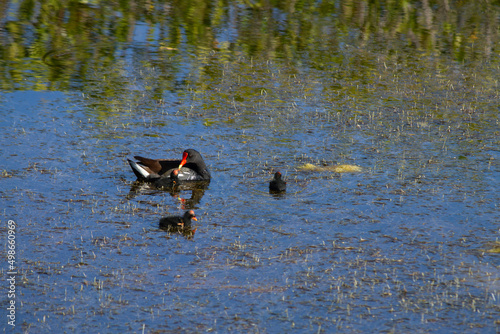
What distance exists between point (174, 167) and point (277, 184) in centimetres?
191

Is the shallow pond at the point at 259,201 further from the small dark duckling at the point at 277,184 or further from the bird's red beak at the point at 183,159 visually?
the bird's red beak at the point at 183,159

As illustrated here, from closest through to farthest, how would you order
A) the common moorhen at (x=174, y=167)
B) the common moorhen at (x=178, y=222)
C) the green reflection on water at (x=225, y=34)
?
the common moorhen at (x=178, y=222) < the common moorhen at (x=174, y=167) < the green reflection on water at (x=225, y=34)

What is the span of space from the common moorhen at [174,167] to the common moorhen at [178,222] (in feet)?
6.26

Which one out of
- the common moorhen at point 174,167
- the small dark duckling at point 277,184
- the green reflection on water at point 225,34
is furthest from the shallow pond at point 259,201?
the green reflection on water at point 225,34

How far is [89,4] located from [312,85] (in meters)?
9.72

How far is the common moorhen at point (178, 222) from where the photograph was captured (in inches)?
382

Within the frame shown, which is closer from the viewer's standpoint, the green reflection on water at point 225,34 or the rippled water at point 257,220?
the rippled water at point 257,220

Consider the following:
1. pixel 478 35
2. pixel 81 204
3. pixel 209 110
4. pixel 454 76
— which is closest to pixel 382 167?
pixel 209 110

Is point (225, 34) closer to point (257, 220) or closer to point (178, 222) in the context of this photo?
point (257, 220)

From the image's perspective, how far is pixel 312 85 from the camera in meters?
17.3

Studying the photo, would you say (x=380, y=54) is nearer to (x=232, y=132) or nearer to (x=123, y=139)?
(x=232, y=132)

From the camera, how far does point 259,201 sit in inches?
432

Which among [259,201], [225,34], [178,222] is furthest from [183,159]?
[225,34]

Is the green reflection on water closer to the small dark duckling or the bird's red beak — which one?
the bird's red beak
